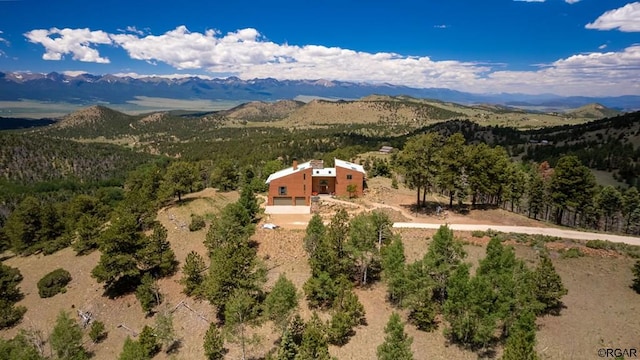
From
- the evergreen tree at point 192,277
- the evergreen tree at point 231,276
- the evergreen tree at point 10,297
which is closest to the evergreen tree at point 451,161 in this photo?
the evergreen tree at point 231,276

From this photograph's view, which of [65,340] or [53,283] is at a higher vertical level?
[65,340]

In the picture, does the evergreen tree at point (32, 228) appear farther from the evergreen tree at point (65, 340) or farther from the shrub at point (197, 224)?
→ the evergreen tree at point (65, 340)

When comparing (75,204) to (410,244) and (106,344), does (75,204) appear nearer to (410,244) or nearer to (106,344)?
(106,344)

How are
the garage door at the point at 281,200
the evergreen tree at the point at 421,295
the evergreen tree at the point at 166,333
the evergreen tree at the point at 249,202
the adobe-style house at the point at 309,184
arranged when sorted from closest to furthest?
1. the evergreen tree at the point at 421,295
2. the evergreen tree at the point at 166,333
3. the evergreen tree at the point at 249,202
4. the adobe-style house at the point at 309,184
5. the garage door at the point at 281,200

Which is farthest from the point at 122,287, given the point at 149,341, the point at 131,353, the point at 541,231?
the point at 541,231

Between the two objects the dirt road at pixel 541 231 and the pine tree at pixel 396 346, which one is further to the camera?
the dirt road at pixel 541 231

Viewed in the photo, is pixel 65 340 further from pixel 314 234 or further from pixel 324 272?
pixel 314 234

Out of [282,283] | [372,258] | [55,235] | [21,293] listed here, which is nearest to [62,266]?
[21,293]
